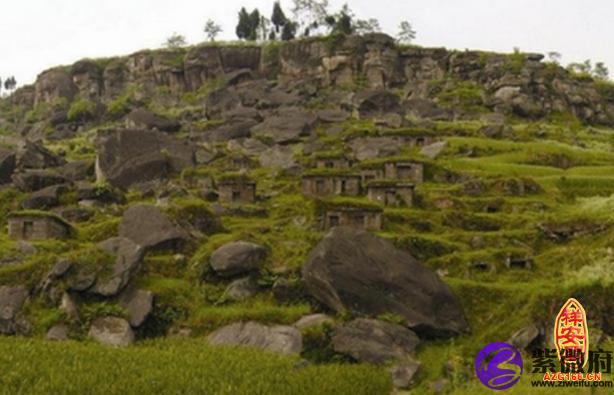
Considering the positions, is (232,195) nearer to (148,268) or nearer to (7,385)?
(148,268)

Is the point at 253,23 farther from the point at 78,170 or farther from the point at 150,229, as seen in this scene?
the point at 150,229

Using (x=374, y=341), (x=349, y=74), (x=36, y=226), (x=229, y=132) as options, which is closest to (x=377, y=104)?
(x=349, y=74)

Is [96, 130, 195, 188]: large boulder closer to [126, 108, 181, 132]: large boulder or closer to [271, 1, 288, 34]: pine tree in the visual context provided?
[126, 108, 181, 132]: large boulder

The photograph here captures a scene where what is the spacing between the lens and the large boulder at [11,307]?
29719 mm

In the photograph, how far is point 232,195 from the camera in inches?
2031

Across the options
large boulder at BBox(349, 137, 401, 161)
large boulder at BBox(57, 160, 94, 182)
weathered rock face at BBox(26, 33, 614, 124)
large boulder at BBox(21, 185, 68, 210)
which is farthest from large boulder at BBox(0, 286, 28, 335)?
weathered rock face at BBox(26, 33, 614, 124)

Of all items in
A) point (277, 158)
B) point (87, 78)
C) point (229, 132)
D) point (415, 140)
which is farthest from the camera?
point (87, 78)

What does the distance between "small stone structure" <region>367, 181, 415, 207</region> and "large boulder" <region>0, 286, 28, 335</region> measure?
84.0 feet

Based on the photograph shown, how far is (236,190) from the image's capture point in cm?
5162

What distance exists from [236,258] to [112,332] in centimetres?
737

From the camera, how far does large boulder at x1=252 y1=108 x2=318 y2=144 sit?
77.6 meters

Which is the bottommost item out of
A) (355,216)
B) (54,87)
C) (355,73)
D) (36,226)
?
(36,226)

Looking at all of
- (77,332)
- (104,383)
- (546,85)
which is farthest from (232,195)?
(546,85)

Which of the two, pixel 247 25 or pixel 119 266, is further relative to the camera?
pixel 247 25
